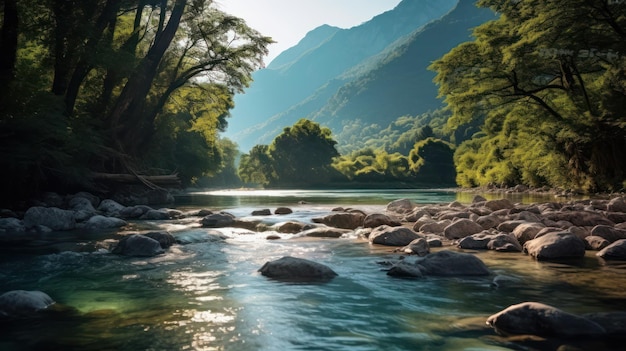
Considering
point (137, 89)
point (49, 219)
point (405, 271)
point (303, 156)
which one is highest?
point (137, 89)

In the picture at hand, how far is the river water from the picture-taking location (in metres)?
4.19

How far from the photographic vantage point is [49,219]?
13.6 metres

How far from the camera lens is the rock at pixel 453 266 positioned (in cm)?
696

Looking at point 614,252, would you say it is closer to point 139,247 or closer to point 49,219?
point 139,247

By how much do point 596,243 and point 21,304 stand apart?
9951 mm

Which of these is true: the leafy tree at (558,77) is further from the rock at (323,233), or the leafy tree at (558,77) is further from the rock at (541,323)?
the rock at (541,323)

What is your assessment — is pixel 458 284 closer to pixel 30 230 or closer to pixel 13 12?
pixel 30 230

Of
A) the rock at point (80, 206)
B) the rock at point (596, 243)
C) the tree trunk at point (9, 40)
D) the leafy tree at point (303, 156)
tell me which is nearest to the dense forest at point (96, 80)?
the tree trunk at point (9, 40)

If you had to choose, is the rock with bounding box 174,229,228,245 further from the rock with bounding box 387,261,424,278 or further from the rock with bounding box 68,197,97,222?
the rock with bounding box 68,197,97,222

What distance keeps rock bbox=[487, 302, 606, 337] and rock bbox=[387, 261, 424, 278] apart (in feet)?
7.71

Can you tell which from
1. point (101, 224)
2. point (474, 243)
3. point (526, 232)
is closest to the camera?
point (474, 243)

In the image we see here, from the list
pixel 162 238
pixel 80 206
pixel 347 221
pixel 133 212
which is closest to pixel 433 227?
pixel 347 221

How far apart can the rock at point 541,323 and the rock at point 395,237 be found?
5.63 meters

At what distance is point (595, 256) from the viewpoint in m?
8.24
